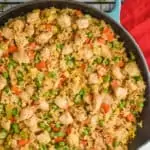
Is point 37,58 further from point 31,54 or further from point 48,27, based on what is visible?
point 48,27

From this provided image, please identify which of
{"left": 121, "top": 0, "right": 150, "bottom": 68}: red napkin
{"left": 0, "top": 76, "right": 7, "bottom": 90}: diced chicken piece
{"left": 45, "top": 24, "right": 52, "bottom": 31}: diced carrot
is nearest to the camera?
{"left": 0, "top": 76, "right": 7, "bottom": 90}: diced chicken piece

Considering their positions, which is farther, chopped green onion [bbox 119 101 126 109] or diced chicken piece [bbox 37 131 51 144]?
chopped green onion [bbox 119 101 126 109]

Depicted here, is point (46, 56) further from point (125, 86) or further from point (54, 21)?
point (125, 86)

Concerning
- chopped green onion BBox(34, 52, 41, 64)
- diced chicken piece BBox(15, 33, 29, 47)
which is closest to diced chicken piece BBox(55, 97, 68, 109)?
chopped green onion BBox(34, 52, 41, 64)

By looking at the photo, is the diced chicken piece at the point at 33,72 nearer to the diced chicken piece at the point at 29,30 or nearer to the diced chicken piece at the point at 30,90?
the diced chicken piece at the point at 30,90

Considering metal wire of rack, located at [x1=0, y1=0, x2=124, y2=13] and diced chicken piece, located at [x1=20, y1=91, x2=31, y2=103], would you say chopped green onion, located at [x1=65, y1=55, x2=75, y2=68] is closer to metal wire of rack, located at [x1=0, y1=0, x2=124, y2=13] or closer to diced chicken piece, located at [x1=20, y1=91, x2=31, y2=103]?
diced chicken piece, located at [x1=20, y1=91, x2=31, y2=103]

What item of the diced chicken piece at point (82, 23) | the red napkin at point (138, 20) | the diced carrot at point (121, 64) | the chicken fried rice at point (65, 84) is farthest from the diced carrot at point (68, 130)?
the red napkin at point (138, 20)

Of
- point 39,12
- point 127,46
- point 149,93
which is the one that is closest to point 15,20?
point 39,12
